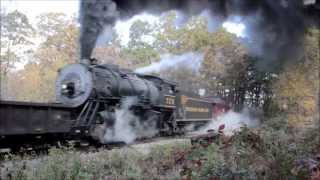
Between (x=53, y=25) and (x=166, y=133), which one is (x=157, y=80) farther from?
(x=53, y=25)

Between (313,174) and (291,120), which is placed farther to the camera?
(291,120)

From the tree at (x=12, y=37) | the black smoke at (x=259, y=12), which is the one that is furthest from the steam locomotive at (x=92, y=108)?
the tree at (x=12, y=37)

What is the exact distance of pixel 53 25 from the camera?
36.1m

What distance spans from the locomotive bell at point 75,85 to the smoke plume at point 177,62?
1329 centimetres

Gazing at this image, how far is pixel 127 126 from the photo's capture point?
15055 mm

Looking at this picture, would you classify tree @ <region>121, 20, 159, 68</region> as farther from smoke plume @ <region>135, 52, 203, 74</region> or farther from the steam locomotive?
the steam locomotive

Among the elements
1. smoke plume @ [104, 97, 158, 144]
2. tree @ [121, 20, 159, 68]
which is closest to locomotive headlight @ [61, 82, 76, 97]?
smoke plume @ [104, 97, 158, 144]

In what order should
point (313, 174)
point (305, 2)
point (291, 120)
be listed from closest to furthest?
point (313, 174)
point (305, 2)
point (291, 120)

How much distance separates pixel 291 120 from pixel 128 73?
632 cm

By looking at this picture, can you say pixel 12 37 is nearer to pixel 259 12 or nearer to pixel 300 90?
pixel 300 90

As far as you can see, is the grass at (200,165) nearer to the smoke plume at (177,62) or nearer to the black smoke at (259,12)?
the black smoke at (259,12)

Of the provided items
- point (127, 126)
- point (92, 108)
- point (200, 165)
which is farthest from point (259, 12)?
point (127, 126)

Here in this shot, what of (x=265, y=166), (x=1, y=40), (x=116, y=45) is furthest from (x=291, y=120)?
(x=116, y=45)

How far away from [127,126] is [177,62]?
1564cm
